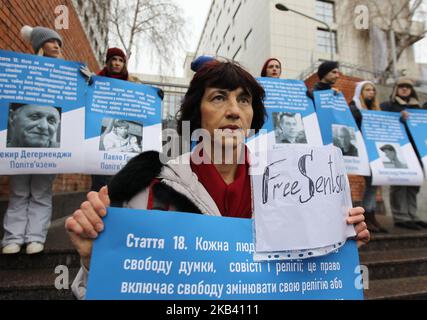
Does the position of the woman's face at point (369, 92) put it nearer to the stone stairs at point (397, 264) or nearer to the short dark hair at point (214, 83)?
the stone stairs at point (397, 264)

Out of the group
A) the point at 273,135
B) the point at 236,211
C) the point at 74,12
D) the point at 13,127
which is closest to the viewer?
the point at 236,211

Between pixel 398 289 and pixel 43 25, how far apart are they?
220 inches

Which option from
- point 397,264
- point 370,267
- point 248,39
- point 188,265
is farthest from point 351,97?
point 248,39

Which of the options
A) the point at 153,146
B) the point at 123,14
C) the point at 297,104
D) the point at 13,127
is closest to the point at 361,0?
the point at 123,14

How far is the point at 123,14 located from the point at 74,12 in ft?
10.8

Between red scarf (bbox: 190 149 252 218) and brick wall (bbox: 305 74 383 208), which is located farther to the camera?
brick wall (bbox: 305 74 383 208)

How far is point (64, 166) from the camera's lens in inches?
93.0

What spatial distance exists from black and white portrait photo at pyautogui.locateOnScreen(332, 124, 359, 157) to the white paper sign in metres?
A: 2.48

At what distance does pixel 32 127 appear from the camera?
2.29m

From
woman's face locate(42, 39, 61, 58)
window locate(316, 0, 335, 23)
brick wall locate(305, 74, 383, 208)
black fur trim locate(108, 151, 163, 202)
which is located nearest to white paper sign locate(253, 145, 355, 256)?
black fur trim locate(108, 151, 163, 202)

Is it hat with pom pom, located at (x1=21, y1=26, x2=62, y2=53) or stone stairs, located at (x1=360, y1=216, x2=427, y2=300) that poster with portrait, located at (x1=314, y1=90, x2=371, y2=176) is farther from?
hat with pom pom, located at (x1=21, y1=26, x2=62, y2=53)

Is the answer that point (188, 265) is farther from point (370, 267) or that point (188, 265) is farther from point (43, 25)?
point (43, 25)

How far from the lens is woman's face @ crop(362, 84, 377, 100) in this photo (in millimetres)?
4023
